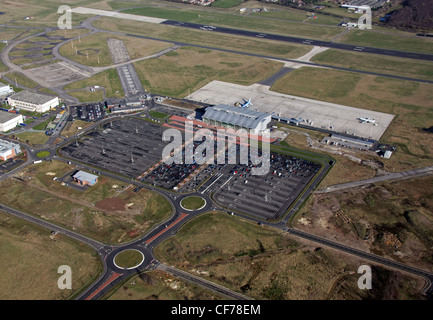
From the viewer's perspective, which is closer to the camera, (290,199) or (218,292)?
(218,292)

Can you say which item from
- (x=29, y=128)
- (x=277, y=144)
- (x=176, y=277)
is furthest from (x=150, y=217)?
(x=29, y=128)

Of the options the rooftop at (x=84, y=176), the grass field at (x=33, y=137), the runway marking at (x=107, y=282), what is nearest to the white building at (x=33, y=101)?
the grass field at (x=33, y=137)

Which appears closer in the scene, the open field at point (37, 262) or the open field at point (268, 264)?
the open field at point (37, 262)

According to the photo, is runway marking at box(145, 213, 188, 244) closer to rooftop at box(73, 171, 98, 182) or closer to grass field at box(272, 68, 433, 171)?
rooftop at box(73, 171, 98, 182)

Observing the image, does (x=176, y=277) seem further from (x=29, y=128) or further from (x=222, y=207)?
(x=29, y=128)

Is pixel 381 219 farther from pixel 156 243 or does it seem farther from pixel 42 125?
→ pixel 42 125

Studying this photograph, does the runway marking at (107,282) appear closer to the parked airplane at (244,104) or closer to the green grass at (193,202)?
the green grass at (193,202)

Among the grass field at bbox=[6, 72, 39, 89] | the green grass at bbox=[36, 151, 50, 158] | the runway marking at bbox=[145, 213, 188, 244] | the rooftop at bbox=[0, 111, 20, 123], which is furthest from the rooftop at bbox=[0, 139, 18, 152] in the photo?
the runway marking at bbox=[145, 213, 188, 244]
